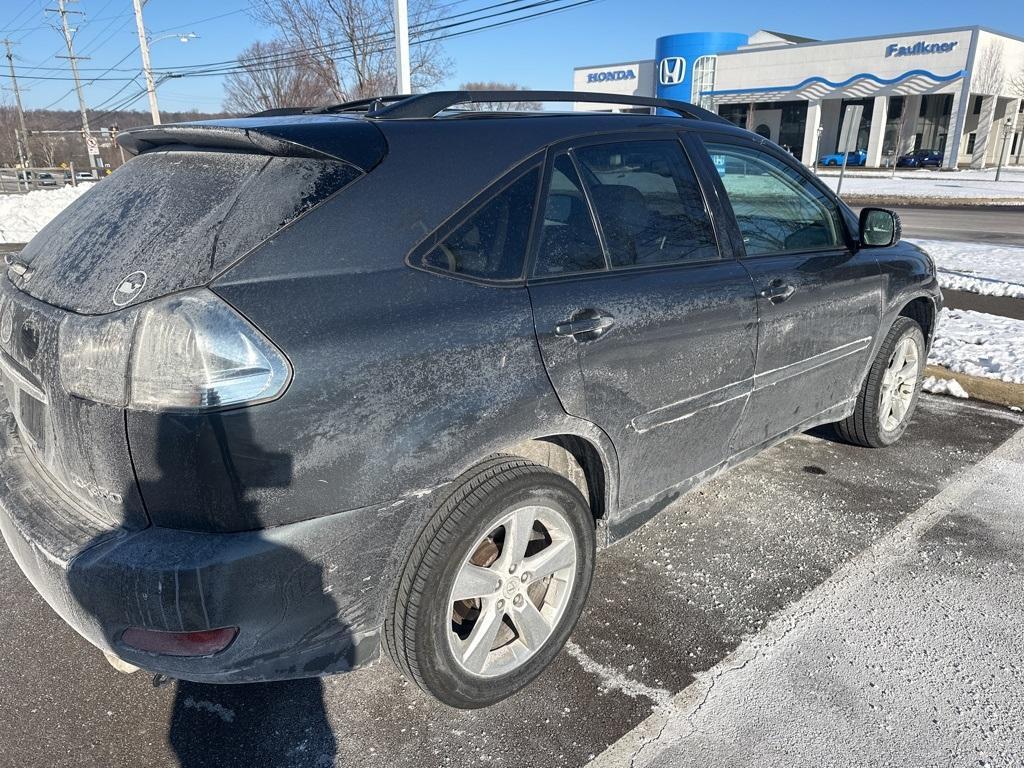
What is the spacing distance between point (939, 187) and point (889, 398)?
33.3 m

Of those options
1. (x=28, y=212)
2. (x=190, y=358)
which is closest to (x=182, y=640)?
(x=190, y=358)

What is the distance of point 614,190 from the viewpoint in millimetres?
2686

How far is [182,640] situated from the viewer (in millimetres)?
1882

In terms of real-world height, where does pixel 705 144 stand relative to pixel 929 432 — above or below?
above

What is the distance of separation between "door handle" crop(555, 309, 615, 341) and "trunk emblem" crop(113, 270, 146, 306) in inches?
46.1

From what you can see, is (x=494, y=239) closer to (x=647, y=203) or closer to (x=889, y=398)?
(x=647, y=203)

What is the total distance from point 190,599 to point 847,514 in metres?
3.10

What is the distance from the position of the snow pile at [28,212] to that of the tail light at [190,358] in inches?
580

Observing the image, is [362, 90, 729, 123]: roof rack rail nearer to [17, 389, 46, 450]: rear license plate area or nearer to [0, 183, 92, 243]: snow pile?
[17, 389, 46, 450]: rear license plate area

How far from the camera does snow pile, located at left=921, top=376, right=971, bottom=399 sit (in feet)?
17.8

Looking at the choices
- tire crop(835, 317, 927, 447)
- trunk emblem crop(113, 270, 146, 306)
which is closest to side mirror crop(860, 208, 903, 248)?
tire crop(835, 317, 927, 447)

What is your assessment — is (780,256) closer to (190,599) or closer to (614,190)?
(614,190)

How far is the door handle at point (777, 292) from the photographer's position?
3062mm

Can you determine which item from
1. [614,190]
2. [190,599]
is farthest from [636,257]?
[190,599]
